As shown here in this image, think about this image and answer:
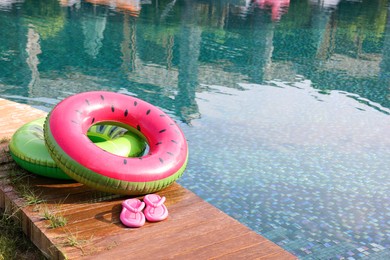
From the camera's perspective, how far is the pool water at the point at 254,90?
209 inches

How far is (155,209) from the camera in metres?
3.68

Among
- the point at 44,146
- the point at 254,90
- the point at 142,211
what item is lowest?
the point at 254,90

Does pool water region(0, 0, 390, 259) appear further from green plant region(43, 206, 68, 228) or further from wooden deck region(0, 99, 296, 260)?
green plant region(43, 206, 68, 228)

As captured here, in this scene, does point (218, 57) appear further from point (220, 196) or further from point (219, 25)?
point (220, 196)

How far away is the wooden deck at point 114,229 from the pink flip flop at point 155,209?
5 cm

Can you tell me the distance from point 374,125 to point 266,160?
282cm

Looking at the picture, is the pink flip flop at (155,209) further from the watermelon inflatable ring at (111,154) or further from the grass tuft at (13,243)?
the grass tuft at (13,243)

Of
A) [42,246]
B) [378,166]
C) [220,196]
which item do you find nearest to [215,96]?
[378,166]

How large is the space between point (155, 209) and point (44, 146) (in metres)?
1.19

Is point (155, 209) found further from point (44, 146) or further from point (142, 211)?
point (44, 146)

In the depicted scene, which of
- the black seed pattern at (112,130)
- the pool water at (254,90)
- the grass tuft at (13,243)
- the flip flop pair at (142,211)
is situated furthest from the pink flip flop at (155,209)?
the pool water at (254,90)

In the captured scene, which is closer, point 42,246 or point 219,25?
point 42,246

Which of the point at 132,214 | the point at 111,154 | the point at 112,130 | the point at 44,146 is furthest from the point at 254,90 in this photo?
the point at 132,214

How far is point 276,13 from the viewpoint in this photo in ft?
65.9
